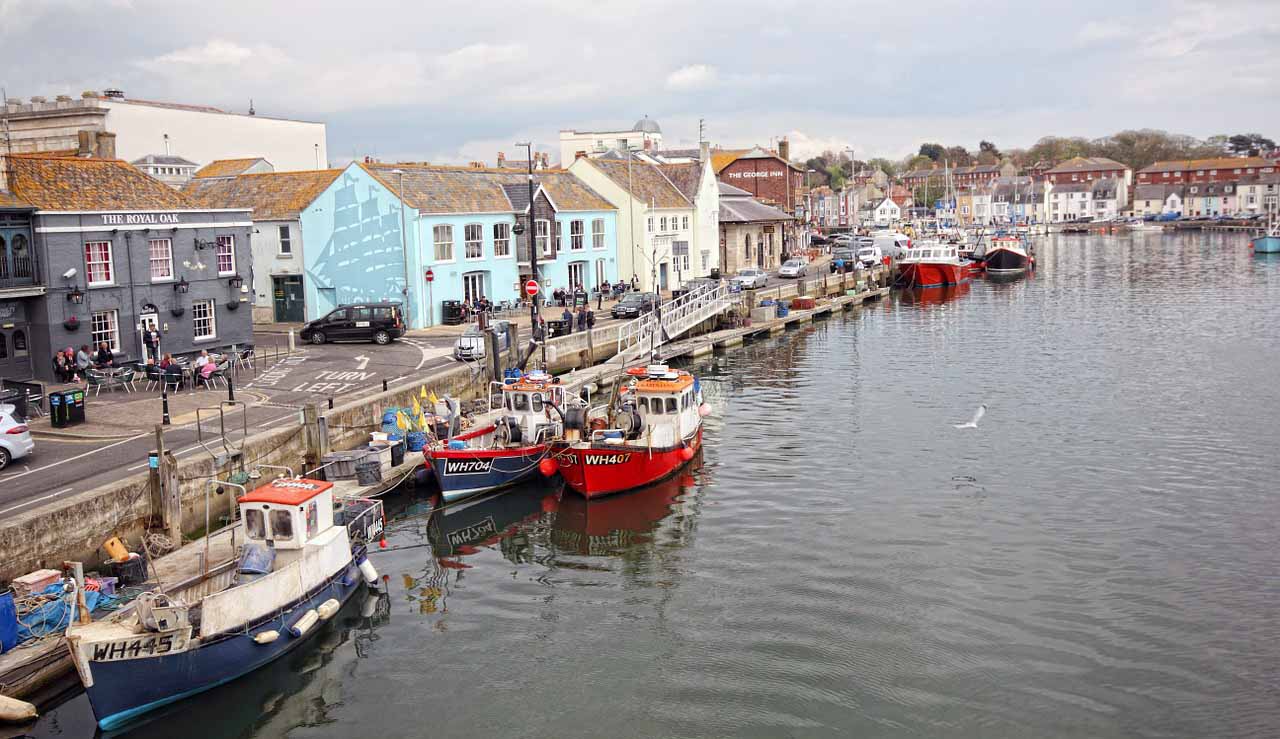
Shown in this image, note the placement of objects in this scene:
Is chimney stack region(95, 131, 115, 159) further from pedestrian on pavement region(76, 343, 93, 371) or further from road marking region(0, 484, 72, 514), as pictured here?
road marking region(0, 484, 72, 514)

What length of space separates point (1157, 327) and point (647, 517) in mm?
42364

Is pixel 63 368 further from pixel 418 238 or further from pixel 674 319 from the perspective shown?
pixel 674 319

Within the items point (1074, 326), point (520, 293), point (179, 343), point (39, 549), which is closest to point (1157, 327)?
point (1074, 326)

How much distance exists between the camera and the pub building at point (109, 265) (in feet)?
108

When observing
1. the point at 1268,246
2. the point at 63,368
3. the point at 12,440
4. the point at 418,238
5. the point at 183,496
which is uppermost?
the point at 418,238

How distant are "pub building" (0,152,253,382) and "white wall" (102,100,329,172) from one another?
25.4 metres

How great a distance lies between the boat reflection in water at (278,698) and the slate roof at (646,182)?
5164 centimetres

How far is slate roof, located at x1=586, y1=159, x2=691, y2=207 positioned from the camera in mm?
69875

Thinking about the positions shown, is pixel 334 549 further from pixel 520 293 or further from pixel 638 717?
pixel 520 293

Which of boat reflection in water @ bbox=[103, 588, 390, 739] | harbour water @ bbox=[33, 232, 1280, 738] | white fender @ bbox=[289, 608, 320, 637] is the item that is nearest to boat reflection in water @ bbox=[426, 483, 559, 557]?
harbour water @ bbox=[33, 232, 1280, 738]

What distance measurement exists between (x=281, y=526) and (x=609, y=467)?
35.9ft

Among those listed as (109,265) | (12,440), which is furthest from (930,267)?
(12,440)

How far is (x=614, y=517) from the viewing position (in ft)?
92.9

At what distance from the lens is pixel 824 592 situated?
22.1 meters
